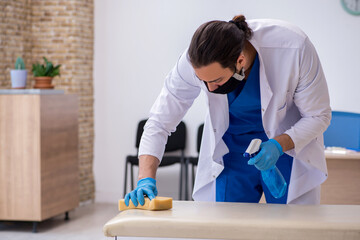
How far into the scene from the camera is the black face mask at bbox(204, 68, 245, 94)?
1832 millimetres

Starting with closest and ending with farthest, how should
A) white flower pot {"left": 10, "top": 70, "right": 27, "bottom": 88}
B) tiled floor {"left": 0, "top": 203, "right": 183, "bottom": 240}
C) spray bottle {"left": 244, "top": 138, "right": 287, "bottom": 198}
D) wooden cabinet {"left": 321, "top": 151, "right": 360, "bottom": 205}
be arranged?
spray bottle {"left": 244, "top": 138, "right": 287, "bottom": 198} → wooden cabinet {"left": 321, "top": 151, "right": 360, "bottom": 205} → tiled floor {"left": 0, "top": 203, "right": 183, "bottom": 240} → white flower pot {"left": 10, "top": 70, "right": 27, "bottom": 88}

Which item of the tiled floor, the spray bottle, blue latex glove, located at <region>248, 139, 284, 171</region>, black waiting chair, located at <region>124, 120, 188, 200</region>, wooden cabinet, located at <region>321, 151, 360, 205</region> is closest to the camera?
blue latex glove, located at <region>248, 139, 284, 171</region>

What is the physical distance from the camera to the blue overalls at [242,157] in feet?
6.57

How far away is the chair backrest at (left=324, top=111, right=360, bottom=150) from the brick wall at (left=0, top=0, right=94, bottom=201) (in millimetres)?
2301

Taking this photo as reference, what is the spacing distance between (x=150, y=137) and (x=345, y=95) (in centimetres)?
330

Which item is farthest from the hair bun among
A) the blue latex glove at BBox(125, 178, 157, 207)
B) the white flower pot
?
the white flower pot

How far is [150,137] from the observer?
200cm

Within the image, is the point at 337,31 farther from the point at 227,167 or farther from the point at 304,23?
the point at 227,167

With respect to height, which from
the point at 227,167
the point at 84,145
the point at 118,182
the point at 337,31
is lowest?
the point at 118,182

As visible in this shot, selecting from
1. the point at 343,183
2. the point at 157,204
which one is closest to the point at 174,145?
the point at 343,183

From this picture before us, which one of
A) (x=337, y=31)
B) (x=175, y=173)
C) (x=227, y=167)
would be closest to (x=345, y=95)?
(x=337, y=31)

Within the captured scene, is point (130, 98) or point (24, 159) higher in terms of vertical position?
point (130, 98)

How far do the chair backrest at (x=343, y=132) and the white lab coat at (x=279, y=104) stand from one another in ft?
6.95

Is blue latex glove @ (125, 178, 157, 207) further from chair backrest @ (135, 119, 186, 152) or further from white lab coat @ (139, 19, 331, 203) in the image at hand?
chair backrest @ (135, 119, 186, 152)
